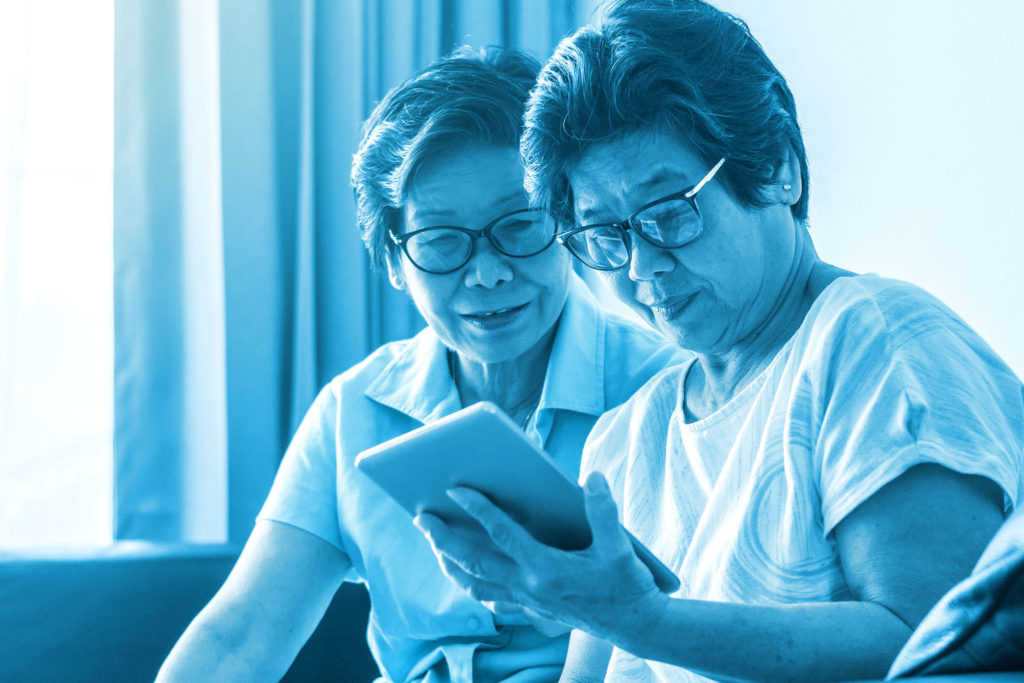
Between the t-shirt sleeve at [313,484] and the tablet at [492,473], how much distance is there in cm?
64

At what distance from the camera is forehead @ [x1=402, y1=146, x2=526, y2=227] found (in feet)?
4.54

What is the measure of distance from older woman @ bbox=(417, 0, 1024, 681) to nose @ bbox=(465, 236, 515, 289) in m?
0.24

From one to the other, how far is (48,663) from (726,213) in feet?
5.39

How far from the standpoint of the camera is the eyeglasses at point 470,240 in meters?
1.39

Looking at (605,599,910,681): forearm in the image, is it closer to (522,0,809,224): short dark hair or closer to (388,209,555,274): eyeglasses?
(522,0,809,224): short dark hair

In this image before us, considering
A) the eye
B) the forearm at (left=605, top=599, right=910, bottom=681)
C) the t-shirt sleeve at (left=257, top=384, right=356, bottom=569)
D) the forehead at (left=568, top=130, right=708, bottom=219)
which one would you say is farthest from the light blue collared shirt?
the forearm at (left=605, top=599, right=910, bottom=681)

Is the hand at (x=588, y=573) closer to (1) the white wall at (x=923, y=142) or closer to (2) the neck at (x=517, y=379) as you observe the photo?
(2) the neck at (x=517, y=379)

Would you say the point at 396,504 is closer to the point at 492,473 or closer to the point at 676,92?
the point at 492,473

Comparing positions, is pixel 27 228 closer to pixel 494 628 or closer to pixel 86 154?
pixel 86 154

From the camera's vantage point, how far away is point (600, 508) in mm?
777

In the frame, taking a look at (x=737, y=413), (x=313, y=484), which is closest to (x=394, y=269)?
(x=313, y=484)

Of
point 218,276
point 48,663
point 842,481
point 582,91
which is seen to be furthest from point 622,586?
point 218,276

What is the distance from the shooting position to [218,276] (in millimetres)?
2260

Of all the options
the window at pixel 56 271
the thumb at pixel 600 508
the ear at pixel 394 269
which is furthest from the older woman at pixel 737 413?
the window at pixel 56 271
